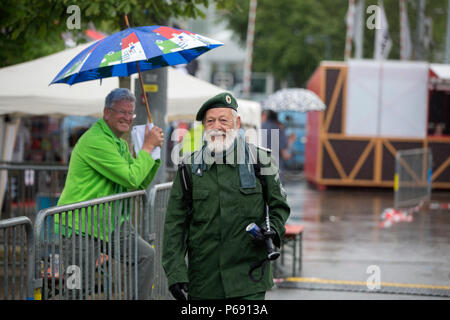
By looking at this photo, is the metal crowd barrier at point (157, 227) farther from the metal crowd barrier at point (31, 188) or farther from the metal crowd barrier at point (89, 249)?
the metal crowd barrier at point (31, 188)

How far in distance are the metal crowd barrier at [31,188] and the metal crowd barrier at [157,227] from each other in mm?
3013

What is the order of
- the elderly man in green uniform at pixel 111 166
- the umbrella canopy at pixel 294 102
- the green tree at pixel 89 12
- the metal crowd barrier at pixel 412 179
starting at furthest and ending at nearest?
the umbrella canopy at pixel 294 102
the metal crowd barrier at pixel 412 179
the green tree at pixel 89 12
the elderly man in green uniform at pixel 111 166

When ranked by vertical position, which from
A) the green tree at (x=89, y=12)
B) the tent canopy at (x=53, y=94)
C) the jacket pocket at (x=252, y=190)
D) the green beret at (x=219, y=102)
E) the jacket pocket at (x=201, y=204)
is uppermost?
the green tree at (x=89, y=12)

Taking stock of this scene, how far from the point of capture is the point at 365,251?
10047 mm

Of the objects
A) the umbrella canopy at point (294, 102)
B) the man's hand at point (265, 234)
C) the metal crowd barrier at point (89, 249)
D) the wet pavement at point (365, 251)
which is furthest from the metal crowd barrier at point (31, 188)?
the umbrella canopy at point (294, 102)

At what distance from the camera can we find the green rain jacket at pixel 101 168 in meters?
4.97

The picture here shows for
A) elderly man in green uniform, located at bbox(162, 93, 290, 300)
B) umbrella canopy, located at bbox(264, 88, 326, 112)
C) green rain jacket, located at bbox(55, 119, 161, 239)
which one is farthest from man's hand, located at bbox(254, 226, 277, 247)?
umbrella canopy, located at bbox(264, 88, 326, 112)

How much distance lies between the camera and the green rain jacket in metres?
4.97

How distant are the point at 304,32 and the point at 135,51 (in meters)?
32.0

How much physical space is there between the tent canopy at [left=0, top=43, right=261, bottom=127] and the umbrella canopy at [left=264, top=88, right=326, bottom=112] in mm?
6062

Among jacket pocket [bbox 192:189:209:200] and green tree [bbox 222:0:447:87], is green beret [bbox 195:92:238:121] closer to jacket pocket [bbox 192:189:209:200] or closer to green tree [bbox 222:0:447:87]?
jacket pocket [bbox 192:189:209:200]
